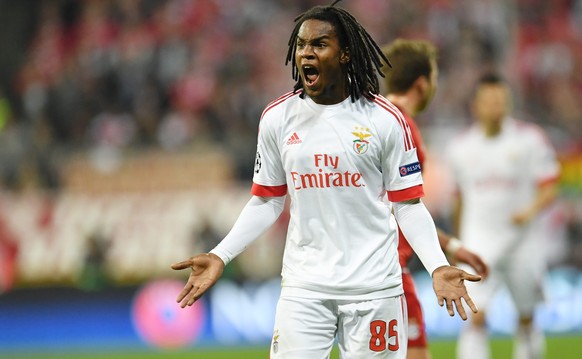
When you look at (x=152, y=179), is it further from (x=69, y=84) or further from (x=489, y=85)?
(x=489, y=85)

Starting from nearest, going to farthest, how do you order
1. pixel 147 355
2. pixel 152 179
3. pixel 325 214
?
pixel 325 214
pixel 147 355
pixel 152 179

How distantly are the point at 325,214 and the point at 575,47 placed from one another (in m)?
11.1

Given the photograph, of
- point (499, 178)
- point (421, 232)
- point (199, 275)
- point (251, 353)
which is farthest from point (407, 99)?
point (251, 353)

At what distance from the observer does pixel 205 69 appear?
46.8 ft

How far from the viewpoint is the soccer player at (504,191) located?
834 centimetres

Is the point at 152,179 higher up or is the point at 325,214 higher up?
the point at 152,179

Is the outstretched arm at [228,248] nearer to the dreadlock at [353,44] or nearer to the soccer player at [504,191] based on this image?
the dreadlock at [353,44]

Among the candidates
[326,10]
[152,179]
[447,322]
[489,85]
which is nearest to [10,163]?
[152,179]

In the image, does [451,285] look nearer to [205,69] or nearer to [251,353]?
[251,353]

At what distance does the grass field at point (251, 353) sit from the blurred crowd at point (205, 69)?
2.08 metres

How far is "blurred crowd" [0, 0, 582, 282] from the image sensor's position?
12.5 m

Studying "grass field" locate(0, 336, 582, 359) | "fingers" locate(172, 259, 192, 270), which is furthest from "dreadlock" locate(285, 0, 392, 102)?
"grass field" locate(0, 336, 582, 359)

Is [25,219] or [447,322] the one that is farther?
[25,219]

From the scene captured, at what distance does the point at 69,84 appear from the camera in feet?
44.9
